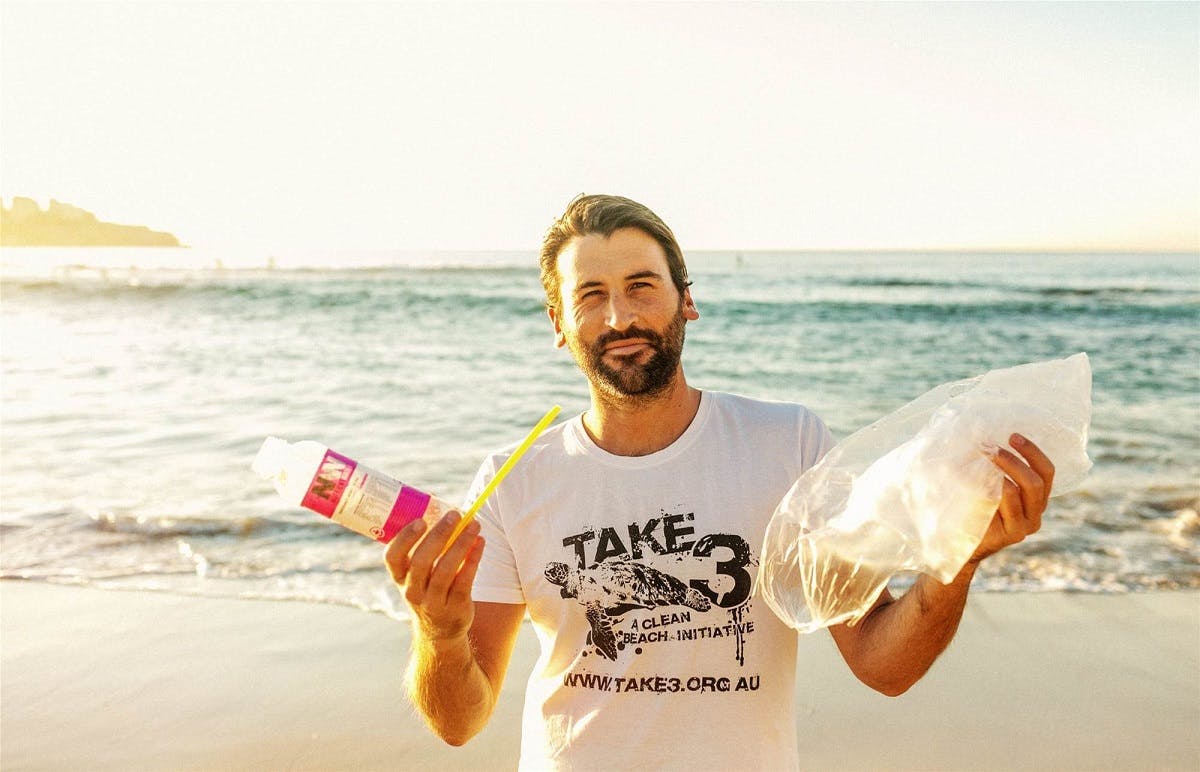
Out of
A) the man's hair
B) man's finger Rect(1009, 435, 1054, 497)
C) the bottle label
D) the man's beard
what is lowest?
the bottle label

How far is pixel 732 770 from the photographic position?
79.6 inches

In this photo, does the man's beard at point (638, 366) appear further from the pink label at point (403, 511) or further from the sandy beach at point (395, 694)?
the sandy beach at point (395, 694)

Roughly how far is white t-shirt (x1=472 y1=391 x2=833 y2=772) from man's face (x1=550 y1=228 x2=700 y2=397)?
180mm

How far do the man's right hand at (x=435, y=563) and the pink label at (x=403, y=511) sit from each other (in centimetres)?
2

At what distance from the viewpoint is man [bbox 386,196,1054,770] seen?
2037 mm

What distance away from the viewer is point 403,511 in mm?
1811

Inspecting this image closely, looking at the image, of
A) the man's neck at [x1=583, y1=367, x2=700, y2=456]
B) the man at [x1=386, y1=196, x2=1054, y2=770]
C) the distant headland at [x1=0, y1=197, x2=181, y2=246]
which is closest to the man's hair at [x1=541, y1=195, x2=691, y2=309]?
the man at [x1=386, y1=196, x2=1054, y2=770]

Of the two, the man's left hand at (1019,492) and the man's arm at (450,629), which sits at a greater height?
the man's left hand at (1019,492)

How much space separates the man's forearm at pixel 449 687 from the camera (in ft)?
6.62

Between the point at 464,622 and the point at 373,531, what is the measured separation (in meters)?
0.31

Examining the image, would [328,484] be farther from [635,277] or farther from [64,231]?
[64,231]

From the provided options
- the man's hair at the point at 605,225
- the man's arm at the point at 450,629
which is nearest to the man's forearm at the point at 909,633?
the man's arm at the point at 450,629

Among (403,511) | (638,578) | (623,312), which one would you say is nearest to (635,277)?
(623,312)

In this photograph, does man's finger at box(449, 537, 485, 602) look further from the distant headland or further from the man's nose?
the distant headland
